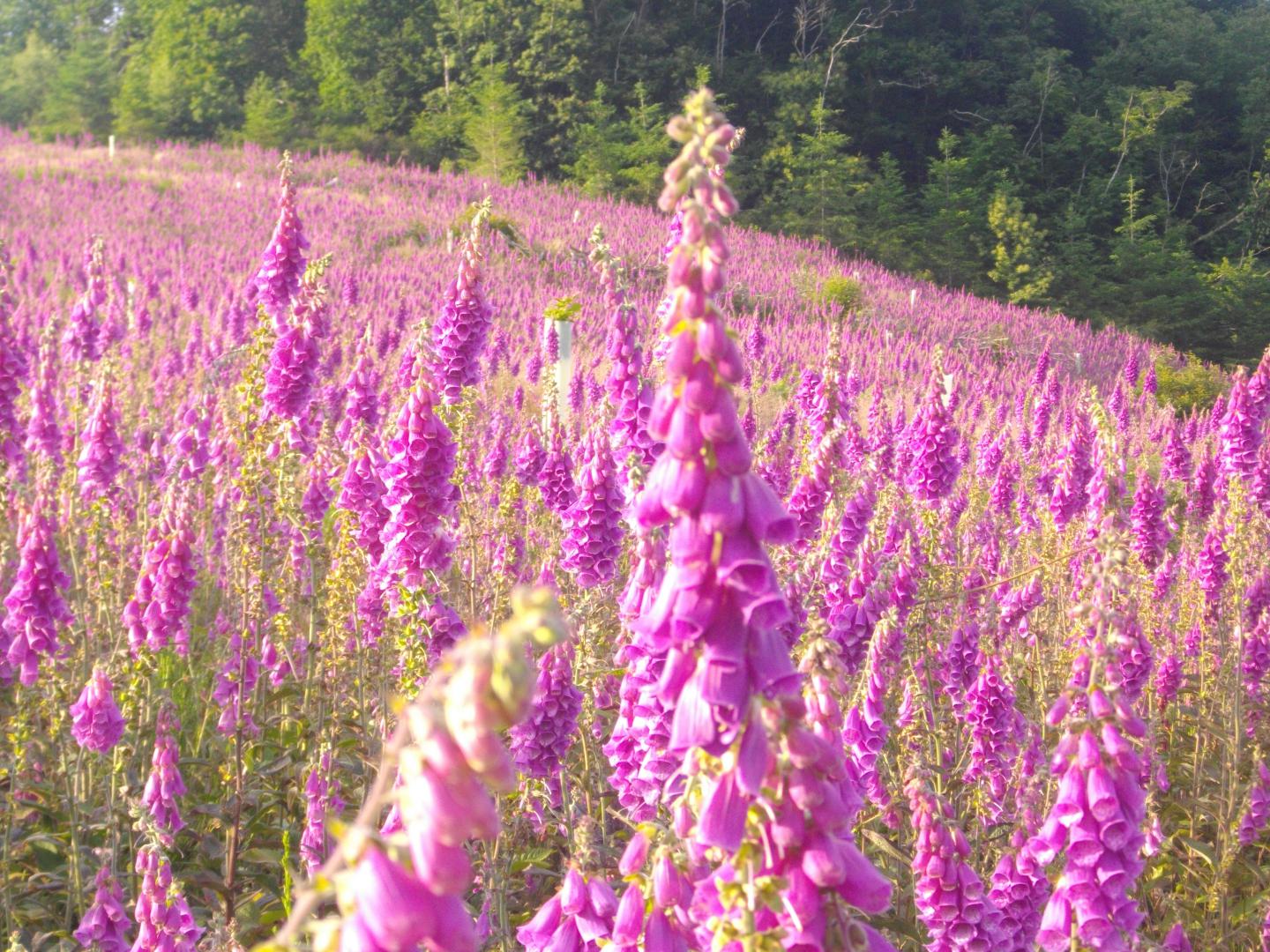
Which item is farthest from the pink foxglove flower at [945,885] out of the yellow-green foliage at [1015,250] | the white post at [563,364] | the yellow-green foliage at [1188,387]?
the yellow-green foliage at [1015,250]

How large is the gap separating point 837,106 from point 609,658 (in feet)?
136

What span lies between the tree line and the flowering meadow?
2706 cm

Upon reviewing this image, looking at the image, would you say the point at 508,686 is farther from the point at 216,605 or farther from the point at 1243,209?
the point at 1243,209

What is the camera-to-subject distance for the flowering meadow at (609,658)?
47.2 inches

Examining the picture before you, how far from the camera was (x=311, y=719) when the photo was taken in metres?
4.57

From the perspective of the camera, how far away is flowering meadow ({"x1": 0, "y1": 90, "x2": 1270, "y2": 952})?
1.20 m

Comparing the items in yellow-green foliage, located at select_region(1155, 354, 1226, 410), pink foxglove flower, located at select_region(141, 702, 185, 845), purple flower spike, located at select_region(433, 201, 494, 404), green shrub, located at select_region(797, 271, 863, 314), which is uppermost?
purple flower spike, located at select_region(433, 201, 494, 404)

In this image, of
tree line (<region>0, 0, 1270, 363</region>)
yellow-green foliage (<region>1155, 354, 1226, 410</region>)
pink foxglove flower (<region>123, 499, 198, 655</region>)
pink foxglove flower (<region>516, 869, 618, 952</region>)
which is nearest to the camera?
pink foxglove flower (<region>516, 869, 618, 952</region>)

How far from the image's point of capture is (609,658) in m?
4.45

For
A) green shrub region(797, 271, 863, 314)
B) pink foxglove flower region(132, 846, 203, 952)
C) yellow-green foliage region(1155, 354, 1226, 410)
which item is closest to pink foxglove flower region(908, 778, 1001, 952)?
pink foxglove flower region(132, 846, 203, 952)

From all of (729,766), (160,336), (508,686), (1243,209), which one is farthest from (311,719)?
(1243,209)

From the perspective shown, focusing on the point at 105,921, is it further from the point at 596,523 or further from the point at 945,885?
the point at 945,885

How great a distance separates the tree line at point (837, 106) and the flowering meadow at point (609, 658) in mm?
27063

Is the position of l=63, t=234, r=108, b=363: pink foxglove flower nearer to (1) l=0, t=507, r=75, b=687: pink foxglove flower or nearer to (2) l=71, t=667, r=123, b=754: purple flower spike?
(1) l=0, t=507, r=75, b=687: pink foxglove flower
